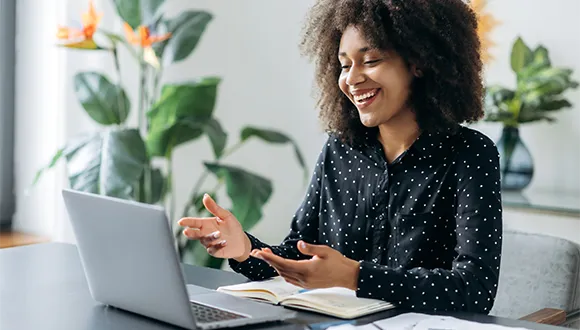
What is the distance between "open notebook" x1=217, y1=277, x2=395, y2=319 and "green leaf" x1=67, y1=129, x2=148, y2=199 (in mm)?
1023

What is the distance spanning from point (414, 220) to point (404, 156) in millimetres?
130

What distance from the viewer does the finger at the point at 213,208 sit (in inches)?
57.3

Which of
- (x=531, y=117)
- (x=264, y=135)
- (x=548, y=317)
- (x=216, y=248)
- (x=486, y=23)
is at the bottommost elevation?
(x=548, y=317)

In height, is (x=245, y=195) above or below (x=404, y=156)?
below

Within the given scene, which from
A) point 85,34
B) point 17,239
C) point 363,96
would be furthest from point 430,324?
point 17,239

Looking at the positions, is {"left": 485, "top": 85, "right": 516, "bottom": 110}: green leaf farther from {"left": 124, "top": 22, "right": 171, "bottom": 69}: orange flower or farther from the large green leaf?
{"left": 124, "top": 22, "right": 171, "bottom": 69}: orange flower

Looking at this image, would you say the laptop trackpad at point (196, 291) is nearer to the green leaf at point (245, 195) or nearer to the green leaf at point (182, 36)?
the green leaf at point (245, 195)

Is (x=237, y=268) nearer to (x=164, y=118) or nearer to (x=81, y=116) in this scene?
(x=164, y=118)

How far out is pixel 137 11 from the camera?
266cm

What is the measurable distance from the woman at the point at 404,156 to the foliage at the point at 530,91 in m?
0.90

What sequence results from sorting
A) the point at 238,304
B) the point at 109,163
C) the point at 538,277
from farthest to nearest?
the point at 109,163 → the point at 538,277 → the point at 238,304

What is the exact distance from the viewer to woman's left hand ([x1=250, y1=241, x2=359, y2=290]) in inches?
50.7

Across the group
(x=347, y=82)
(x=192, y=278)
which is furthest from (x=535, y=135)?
(x=192, y=278)

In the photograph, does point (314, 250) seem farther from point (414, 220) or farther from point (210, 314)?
point (414, 220)
